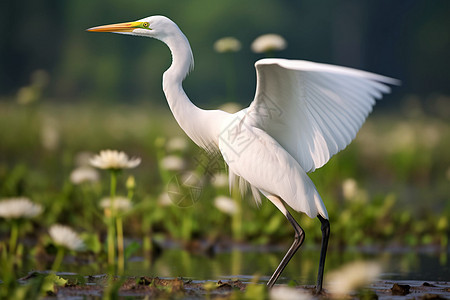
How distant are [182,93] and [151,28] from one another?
1.45ft

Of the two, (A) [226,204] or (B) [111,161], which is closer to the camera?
(B) [111,161]

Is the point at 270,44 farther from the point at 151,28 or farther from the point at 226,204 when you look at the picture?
the point at 151,28

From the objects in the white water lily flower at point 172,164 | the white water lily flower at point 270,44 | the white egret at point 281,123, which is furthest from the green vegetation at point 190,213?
the white water lily flower at point 270,44

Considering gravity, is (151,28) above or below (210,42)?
above

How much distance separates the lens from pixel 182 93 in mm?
4754

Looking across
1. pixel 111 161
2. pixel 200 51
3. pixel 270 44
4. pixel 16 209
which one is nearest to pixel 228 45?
pixel 270 44

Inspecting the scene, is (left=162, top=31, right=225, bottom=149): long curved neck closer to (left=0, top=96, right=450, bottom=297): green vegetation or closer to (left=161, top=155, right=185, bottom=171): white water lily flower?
(left=0, top=96, right=450, bottom=297): green vegetation

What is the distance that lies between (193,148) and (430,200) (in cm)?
341

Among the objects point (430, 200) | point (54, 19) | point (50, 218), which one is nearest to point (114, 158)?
point (50, 218)

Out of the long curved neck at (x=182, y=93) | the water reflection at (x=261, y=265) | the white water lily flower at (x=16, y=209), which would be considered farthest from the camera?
the water reflection at (x=261, y=265)

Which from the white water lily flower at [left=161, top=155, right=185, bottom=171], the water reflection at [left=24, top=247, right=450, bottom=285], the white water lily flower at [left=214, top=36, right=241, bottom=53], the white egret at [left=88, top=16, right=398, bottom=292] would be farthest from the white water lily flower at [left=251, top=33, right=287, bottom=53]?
the water reflection at [left=24, top=247, right=450, bottom=285]

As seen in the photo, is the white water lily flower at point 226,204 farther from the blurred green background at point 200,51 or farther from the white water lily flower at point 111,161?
the blurred green background at point 200,51

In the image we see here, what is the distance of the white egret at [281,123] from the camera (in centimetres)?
405

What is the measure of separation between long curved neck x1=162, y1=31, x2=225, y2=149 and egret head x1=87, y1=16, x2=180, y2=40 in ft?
0.15
